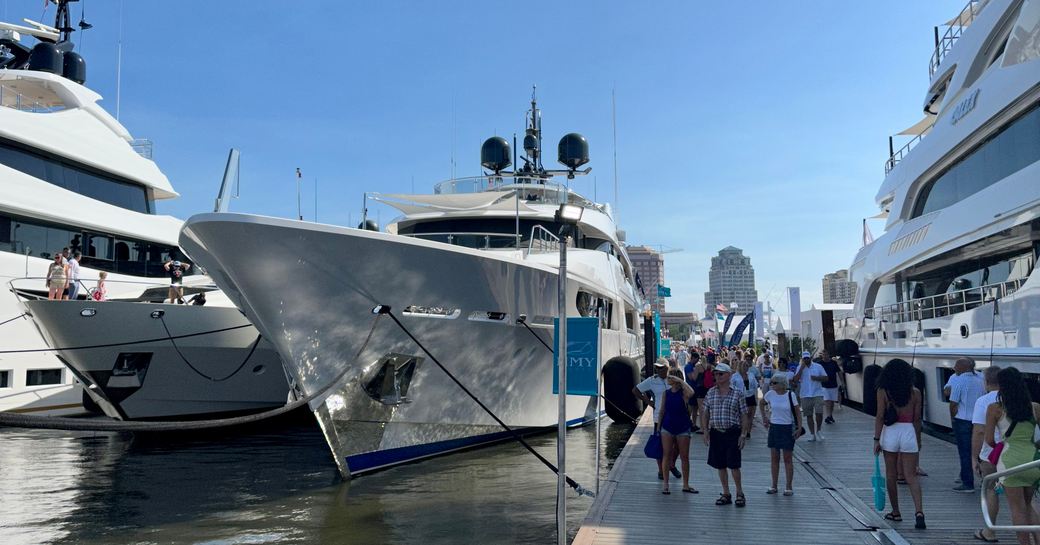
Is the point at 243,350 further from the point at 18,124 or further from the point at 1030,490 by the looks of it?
the point at 1030,490

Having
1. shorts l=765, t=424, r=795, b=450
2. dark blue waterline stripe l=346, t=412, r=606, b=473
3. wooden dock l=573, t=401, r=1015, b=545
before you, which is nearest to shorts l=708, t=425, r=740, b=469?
wooden dock l=573, t=401, r=1015, b=545

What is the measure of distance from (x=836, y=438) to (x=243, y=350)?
12.0m

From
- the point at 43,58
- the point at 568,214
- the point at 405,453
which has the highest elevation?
the point at 43,58

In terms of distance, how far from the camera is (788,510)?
678cm

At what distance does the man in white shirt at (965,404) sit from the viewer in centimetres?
686

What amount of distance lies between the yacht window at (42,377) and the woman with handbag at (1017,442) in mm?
19698

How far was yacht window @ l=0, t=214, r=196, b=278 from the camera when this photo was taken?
1750cm

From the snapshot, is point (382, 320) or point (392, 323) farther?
point (392, 323)

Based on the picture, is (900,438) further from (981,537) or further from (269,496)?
(269,496)

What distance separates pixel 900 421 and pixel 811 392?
532cm

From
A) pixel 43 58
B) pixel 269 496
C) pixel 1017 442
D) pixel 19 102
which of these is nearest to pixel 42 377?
pixel 19 102

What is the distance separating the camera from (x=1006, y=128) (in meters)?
Result: 11.3

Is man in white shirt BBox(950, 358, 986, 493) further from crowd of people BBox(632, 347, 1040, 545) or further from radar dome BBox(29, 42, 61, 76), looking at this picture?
radar dome BBox(29, 42, 61, 76)

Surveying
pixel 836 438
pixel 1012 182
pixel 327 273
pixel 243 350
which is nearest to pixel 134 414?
pixel 243 350
